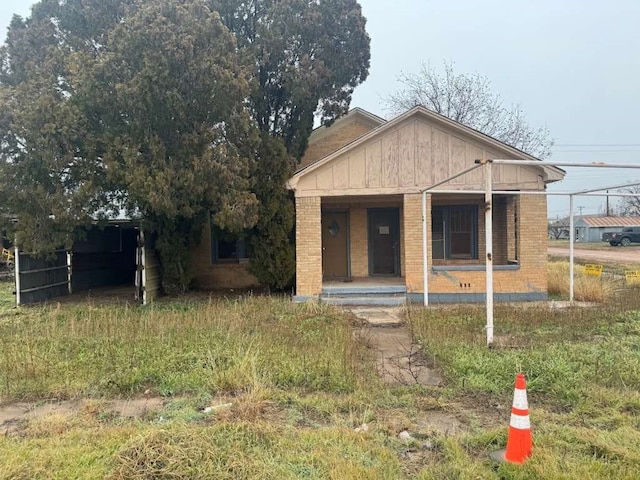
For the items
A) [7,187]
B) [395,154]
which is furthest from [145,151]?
[395,154]

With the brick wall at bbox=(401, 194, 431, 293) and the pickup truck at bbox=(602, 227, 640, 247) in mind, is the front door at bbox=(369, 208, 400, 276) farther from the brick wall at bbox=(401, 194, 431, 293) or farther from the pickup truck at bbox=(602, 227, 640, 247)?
the pickup truck at bbox=(602, 227, 640, 247)

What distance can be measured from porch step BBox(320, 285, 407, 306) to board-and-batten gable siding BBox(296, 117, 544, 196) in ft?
8.37

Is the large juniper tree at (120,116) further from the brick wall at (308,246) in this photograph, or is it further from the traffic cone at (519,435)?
the traffic cone at (519,435)

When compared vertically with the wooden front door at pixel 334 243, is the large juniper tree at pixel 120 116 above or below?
above

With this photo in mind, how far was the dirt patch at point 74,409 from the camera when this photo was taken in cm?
456

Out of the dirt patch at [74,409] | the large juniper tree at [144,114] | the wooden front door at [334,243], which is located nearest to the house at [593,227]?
the wooden front door at [334,243]

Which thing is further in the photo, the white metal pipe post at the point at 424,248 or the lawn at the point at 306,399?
the white metal pipe post at the point at 424,248

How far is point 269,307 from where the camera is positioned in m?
10.4

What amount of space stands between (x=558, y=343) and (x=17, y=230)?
11.5 meters

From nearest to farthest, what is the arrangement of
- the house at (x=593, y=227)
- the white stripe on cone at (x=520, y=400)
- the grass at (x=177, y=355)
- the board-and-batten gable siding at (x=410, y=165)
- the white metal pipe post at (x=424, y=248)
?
the white stripe on cone at (x=520, y=400), the grass at (x=177, y=355), the white metal pipe post at (x=424, y=248), the board-and-batten gable siding at (x=410, y=165), the house at (x=593, y=227)

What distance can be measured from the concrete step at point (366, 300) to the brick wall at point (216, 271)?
3.89m

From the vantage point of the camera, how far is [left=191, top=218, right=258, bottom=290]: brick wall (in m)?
15.1

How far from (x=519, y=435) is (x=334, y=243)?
11.4 metres

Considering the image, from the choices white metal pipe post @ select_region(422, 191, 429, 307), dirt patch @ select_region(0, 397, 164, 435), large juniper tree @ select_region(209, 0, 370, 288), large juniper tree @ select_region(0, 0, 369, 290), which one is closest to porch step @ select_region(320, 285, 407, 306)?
white metal pipe post @ select_region(422, 191, 429, 307)
